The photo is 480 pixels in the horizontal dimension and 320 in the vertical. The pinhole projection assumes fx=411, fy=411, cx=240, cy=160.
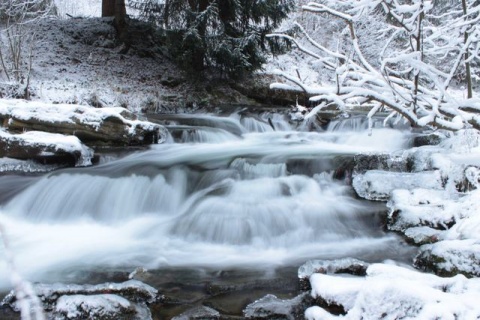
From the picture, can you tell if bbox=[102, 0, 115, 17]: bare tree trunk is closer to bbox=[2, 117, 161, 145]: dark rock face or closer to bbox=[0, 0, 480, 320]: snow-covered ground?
bbox=[0, 0, 480, 320]: snow-covered ground

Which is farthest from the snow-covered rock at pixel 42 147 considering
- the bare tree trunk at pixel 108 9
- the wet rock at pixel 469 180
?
the bare tree trunk at pixel 108 9

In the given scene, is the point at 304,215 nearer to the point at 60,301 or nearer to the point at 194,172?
the point at 194,172

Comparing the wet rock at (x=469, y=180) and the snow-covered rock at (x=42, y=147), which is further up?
the snow-covered rock at (x=42, y=147)

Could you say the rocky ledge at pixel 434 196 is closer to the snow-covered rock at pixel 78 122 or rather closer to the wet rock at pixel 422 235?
the wet rock at pixel 422 235

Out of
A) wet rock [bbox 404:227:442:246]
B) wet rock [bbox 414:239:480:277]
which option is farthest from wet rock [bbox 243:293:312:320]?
wet rock [bbox 404:227:442:246]

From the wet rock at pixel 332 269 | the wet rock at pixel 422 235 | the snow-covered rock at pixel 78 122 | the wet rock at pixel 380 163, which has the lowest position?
the wet rock at pixel 332 269

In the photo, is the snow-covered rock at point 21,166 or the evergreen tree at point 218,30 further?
the evergreen tree at point 218,30

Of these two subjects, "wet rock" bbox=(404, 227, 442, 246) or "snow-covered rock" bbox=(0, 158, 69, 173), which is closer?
"wet rock" bbox=(404, 227, 442, 246)

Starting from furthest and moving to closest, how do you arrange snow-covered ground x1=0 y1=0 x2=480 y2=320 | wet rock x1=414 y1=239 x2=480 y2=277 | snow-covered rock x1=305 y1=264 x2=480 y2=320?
wet rock x1=414 y1=239 x2=480 y2=277, snow-covered ground x1=0 y1=0 x2=480 y2=320, snow-covered rock x1=305 y1=264 x2=480 y2=320

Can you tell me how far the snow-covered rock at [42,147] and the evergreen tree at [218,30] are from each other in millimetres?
5575

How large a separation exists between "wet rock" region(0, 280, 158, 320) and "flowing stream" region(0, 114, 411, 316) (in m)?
0.57

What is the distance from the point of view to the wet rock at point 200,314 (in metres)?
3.10

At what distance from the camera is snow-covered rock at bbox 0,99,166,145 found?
7.11 meters

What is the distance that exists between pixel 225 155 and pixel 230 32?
256 inches
